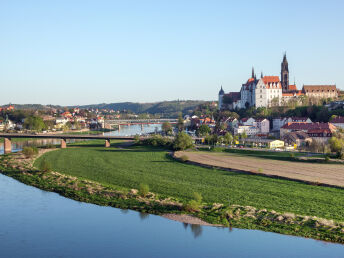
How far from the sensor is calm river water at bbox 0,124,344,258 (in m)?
21.5

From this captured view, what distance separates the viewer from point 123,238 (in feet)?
77.8

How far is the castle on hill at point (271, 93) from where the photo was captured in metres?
Answer: 96.6

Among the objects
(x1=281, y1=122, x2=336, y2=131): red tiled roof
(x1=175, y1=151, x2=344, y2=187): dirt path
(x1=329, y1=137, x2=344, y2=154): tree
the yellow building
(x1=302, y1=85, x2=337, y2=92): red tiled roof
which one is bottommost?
(x1=175, y1=151, x2=344, y2=187): dirt path

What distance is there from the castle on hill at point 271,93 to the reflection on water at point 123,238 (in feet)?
240

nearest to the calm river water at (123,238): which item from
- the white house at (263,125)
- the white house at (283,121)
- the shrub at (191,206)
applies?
the shrub at (191,206)

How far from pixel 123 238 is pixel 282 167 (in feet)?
74.9

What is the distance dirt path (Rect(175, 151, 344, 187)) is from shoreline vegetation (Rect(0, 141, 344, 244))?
1.97m

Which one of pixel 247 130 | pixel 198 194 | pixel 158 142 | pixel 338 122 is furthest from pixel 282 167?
pixel 247 130

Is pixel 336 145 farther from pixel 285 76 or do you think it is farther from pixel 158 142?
pixel 285 76

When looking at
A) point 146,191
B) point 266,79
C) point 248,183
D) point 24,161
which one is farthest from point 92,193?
point 266,79

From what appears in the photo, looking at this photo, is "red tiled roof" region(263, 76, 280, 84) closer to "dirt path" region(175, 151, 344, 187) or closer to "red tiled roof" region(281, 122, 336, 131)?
"red tiled roof" region(281, 122, 336, 131)

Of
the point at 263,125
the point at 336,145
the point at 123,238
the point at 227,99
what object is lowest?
the point at 123,238

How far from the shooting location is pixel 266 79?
98.2 metres

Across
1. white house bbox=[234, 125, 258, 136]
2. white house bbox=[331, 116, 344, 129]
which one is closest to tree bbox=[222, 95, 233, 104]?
white house bbox=[234, 125, 258, 136]
